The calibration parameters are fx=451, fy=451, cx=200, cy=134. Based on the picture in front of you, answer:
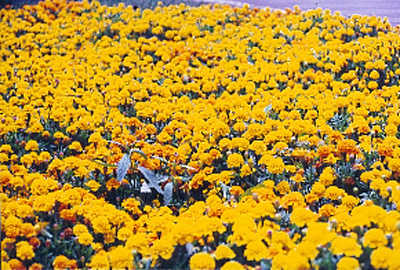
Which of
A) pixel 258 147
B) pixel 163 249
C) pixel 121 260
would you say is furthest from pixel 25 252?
pixel 258 147

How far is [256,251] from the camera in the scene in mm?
2277

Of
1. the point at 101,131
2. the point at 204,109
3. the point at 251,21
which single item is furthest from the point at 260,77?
the point at 251,21

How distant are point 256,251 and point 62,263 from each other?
104 centimetres

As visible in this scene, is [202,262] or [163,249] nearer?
[202,262]

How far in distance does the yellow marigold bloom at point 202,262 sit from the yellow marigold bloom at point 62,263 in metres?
0.68

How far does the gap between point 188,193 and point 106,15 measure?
4.98 metres

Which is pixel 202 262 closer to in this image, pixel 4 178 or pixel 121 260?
pixel 121 260

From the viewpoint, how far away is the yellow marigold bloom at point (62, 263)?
7.91ft

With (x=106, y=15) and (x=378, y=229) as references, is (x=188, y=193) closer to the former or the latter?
(x=378, y=229)

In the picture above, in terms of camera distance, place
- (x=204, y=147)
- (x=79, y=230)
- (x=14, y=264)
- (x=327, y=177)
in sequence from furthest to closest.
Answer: (x=204, y=147) < (x=327, y=177) < (x=79, y=230) < (x=14, y=264)

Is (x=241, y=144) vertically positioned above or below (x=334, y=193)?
above

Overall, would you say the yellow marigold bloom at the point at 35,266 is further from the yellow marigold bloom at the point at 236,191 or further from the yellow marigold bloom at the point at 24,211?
the yellow marigold bloom at the point at 236,191

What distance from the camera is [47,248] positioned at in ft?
8.50

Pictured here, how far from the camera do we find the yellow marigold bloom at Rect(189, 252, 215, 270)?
2.21 metres
